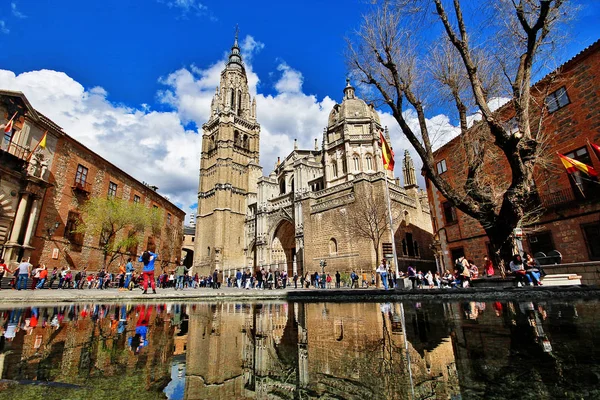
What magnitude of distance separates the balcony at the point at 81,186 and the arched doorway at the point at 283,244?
16.0m

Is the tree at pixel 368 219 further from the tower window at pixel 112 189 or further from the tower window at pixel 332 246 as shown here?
the tower window at pixel 112 189

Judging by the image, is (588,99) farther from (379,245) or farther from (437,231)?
(379,245)

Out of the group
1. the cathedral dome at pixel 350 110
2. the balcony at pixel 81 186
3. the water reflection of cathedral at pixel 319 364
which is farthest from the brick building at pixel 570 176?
the balcony at pixel 81 186

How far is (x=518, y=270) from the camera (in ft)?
22.0

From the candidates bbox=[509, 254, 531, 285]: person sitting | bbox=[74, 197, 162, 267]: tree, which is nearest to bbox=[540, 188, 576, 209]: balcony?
bbox=[509, 254, 531, 285]: person sitting

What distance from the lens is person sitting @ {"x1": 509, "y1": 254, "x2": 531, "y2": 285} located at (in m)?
Result: 6.46

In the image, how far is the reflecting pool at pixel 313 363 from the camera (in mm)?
1188

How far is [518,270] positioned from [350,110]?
82.9ft

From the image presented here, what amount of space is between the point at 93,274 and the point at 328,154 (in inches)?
820

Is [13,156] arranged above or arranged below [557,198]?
above

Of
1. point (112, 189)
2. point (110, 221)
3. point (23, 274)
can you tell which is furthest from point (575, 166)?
point (112, 189)

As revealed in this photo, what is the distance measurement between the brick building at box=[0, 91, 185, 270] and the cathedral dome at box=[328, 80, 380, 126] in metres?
20.8

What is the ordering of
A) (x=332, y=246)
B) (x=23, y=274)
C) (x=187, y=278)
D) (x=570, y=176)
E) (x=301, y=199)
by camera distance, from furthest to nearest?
(x=301, y=199), (x=332, y=246), (x=187, y=278), (x=570, y=176), (x=23, y=274)

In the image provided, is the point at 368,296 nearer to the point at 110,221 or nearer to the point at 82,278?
the point at 82,278
